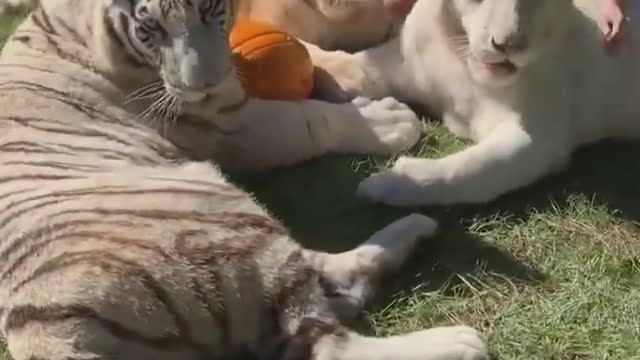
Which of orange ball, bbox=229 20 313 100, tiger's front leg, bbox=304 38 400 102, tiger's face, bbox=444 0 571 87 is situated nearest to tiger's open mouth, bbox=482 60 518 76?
tiger's face, bbox=444 0 571 87

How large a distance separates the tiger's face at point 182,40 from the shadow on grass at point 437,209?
1.28 ft

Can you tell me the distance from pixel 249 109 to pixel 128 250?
0.84m

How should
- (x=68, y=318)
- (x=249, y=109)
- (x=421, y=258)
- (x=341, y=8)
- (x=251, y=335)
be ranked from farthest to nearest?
(x=341, y=8) → (x=249, y=109) → (x=421, y=258) → (x=251, y=335) → (x=68, y=318)

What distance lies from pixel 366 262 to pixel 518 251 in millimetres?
417

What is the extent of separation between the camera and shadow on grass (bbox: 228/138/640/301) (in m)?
2.67

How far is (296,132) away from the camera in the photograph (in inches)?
119

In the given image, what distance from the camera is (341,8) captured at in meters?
3.46

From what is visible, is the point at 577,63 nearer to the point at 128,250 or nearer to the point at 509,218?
the point at 509,218

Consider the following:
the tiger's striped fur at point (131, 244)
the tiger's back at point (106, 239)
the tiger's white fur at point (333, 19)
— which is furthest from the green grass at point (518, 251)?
the tiger's white fur at point (333, 19)

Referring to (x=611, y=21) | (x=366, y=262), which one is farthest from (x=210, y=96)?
(x=611, y=21)

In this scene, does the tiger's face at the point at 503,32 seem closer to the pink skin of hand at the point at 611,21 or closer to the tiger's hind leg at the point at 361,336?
the pink skin of hand at the point at 611,21

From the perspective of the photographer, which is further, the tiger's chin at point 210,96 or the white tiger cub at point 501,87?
the white tiger cub at point 501,87

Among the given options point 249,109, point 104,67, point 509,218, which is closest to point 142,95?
point 104,67

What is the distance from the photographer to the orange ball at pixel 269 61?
3.06 metres
